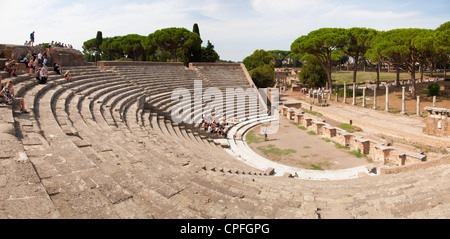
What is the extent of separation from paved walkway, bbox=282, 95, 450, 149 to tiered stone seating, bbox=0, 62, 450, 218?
411 inches

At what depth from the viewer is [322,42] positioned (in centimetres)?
3384

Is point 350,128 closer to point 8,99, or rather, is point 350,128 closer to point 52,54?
point 8,99

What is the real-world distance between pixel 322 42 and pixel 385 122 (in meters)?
16.0

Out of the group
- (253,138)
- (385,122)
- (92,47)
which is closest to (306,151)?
(253,138)

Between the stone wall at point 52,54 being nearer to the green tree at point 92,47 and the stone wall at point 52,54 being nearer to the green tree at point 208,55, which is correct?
the green tree at point 208,55

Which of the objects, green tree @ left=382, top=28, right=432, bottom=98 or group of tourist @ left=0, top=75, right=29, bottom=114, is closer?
group of tourist @ left=0, top=75, right=29, bottom=114

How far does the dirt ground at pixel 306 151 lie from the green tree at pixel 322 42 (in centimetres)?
1766

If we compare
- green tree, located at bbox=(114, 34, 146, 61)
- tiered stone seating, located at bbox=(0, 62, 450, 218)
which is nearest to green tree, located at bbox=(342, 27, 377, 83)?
tiered stone seating, located at bbox=(0, 62, 450, 218)

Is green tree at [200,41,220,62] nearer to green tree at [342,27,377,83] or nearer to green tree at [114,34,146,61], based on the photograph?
green tree at [114,34,146,61]

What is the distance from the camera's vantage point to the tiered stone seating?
404 cm
